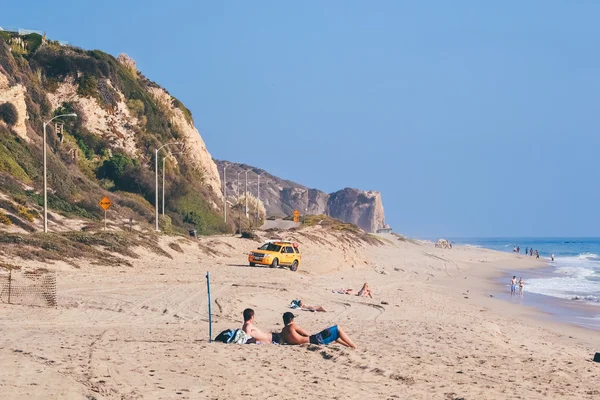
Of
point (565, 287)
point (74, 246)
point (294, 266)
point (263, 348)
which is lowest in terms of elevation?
point (263, 348)

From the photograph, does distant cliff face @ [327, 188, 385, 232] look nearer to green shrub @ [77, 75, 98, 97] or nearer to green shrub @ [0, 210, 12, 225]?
green shrub @ [77, 75, 98, 97]

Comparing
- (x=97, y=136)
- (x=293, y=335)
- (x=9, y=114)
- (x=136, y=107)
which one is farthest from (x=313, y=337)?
(x=136, y=107)

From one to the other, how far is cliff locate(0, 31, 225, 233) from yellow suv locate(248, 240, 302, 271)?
14.1m

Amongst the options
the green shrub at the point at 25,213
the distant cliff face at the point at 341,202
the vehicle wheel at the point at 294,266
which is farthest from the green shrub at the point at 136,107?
the distant cliff face at the point at 341,202

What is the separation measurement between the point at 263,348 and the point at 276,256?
24.5 meters

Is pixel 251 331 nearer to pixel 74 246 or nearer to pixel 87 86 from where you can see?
pixel 74 246

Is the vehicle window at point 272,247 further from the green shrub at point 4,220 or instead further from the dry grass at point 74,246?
the green shrub at point 4,220

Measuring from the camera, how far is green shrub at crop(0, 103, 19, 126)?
5103 centimetres

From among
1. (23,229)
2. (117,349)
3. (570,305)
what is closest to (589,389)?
(117,349)

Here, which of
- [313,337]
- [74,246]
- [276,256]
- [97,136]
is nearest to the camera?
[313,337]

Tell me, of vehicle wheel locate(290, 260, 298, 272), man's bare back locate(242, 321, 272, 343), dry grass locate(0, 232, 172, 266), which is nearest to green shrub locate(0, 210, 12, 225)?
dry grass locate(0, 232, 172, 266)

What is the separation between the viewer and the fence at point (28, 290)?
20.1m

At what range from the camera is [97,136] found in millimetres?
65750

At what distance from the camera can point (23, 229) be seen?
3659 centimetres
